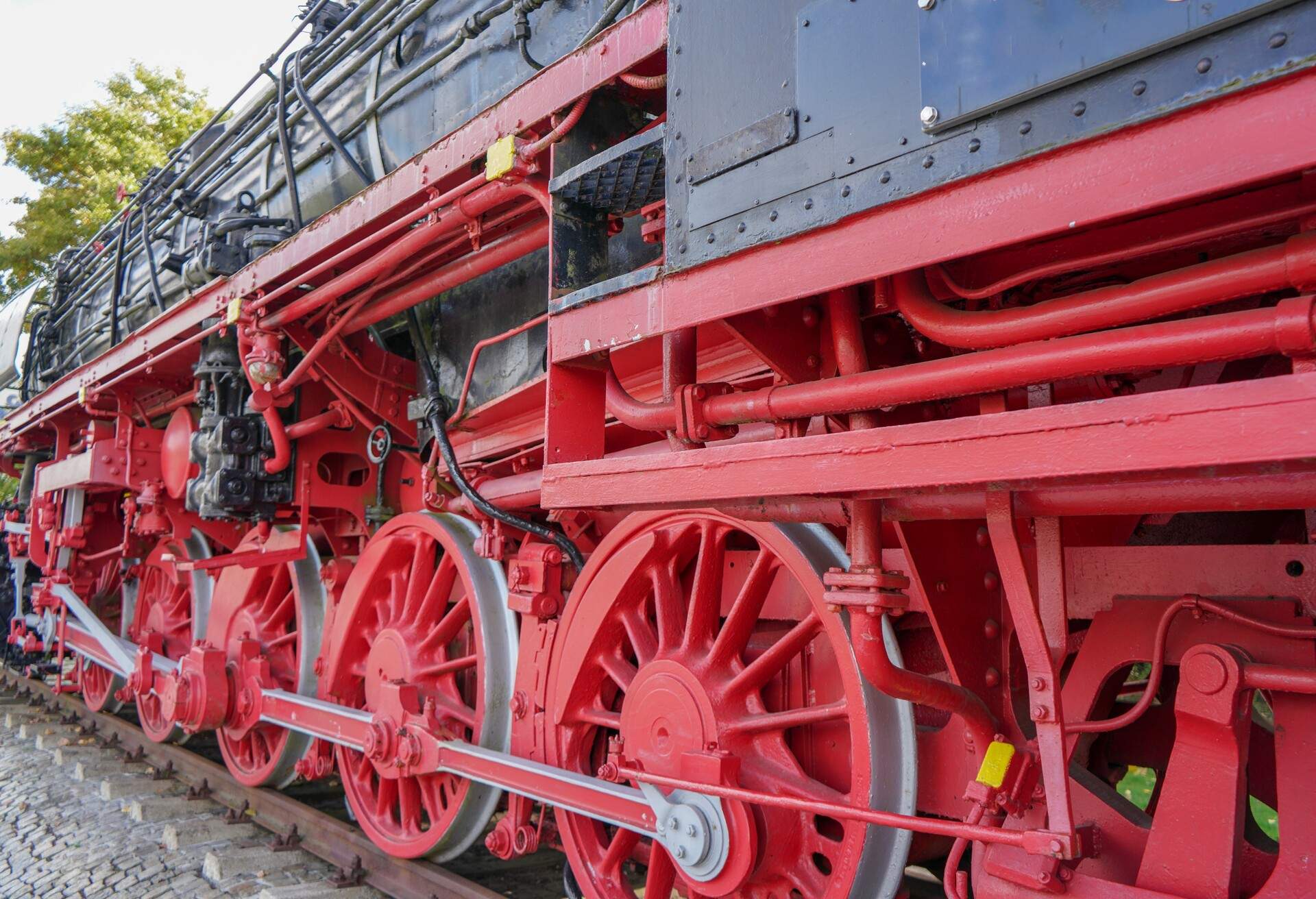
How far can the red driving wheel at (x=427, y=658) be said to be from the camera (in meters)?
3.11

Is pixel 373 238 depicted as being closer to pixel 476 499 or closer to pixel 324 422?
pixel 476 499

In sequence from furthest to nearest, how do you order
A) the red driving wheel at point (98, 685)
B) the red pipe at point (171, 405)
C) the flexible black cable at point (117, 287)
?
1. the red driving wheel at point (98, 685)
2. the flexible black cable at point (117, 287)
3. the red pipe at point (171, 405)

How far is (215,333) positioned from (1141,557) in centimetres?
371

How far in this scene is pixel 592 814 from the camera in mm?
2398

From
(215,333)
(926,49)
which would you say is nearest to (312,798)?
(215,333)

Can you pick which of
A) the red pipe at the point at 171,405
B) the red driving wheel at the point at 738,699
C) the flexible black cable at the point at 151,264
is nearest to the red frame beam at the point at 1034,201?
the red driving wheel at the point at 738,699

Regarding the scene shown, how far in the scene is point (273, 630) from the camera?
460cm

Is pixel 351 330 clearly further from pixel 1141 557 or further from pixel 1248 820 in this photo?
pixel 1248 820

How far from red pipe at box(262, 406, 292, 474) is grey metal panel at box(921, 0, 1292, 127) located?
311 cm

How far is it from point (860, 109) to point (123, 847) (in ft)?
13.3

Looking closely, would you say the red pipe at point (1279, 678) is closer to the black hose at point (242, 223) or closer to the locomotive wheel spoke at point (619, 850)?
the locomotive wheel spoke at point (619, 850)

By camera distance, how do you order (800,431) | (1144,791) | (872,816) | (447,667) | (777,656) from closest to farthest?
(872,816)
(800,431)
(777,656)
(447,667)
(1144,791)

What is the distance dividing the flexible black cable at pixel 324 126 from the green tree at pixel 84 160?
10.9 metres

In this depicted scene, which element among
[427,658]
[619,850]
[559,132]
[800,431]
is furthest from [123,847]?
[800,431]
